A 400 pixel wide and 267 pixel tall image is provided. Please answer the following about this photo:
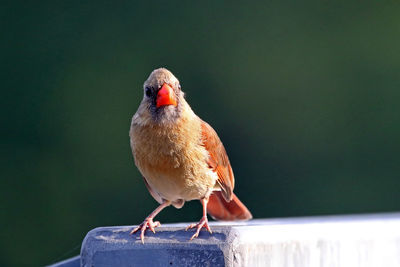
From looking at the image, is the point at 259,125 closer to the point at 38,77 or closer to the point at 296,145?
the point at 296,145

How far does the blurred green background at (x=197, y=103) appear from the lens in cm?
743

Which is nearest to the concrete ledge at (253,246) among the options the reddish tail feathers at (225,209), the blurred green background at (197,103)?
the reddish tail feathers at (225,209)

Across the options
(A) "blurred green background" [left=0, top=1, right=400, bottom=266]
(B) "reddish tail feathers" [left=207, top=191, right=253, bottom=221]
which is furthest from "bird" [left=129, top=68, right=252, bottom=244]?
(A) "blurred green background" [left=0, top=1, right=400, bottom=266]

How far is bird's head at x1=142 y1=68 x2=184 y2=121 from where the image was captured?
109 inches

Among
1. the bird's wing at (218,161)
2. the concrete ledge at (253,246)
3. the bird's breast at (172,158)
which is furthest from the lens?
the bird's wing at (218,161)

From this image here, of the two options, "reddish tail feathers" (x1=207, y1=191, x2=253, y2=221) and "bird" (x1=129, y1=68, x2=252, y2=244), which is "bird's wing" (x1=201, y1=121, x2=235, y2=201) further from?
"reddish tail feathers" (x1=207, y1=191, x2=253, y2=221)

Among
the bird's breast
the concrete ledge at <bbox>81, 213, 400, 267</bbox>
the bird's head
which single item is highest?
the bird's head

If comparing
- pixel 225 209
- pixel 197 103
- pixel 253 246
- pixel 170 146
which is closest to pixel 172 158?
pixel 170 146

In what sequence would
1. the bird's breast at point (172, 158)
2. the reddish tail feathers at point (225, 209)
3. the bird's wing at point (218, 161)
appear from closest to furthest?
the bird's breast at point (172, 158) → the bird's wing at point (218, 161) → the reddish tail feathers at point (225, 209)

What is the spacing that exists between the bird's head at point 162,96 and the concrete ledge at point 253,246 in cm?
82

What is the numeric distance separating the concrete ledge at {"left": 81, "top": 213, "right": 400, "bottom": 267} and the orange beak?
0.81m

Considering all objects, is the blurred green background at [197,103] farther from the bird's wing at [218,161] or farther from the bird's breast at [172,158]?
the bird's breast at [172,158]

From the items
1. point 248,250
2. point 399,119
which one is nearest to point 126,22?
point 399,119

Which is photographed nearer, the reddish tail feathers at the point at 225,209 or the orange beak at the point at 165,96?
the orange beak at the point at 165,96
